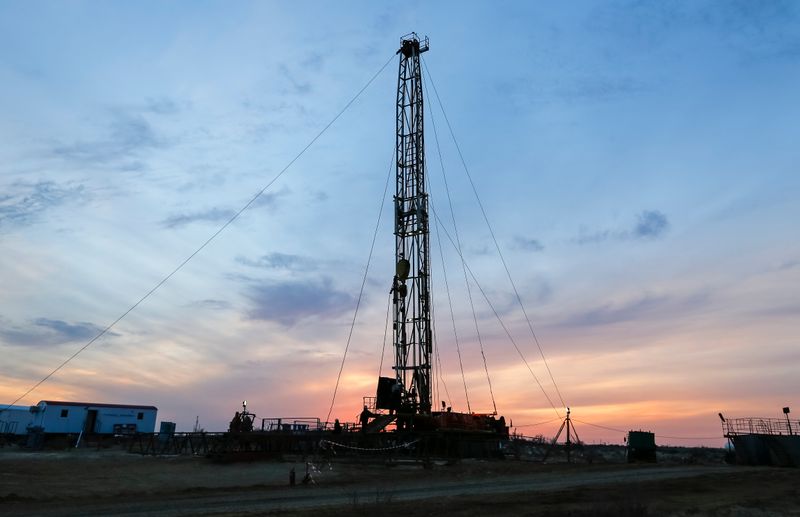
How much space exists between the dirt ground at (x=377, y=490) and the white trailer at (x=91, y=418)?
3108 centimetres

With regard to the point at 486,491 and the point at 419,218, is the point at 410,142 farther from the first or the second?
the point at 486,491

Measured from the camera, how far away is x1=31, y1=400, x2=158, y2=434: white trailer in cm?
6581

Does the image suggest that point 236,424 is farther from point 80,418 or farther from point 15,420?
point 15,420

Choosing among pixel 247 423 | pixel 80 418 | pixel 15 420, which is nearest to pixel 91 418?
pixel 80 418

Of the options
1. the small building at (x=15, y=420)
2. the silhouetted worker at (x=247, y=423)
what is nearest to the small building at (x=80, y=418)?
the small building at (x=15, y=420)

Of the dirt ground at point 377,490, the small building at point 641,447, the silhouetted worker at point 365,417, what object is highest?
the silhouetted worker at point 365,417

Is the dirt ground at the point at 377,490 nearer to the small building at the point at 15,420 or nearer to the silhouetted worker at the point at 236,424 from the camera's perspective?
the silhouetted worker at the point at 236,424

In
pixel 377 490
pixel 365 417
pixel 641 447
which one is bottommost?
pixel 377 490

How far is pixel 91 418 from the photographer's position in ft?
226

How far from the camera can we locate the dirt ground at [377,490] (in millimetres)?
18453

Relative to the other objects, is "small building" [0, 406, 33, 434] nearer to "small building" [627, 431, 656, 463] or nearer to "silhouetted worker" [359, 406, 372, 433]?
"silhouetted worker" [359, 406, 372, 433]

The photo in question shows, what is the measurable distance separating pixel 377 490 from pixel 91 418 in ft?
191

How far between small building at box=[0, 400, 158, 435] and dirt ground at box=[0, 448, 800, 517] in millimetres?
31058

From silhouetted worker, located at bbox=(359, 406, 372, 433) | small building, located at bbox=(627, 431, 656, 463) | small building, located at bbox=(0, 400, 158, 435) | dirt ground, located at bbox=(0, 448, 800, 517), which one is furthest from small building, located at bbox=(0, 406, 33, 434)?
small building, located at bbox=(627, 431, 656, 463)
